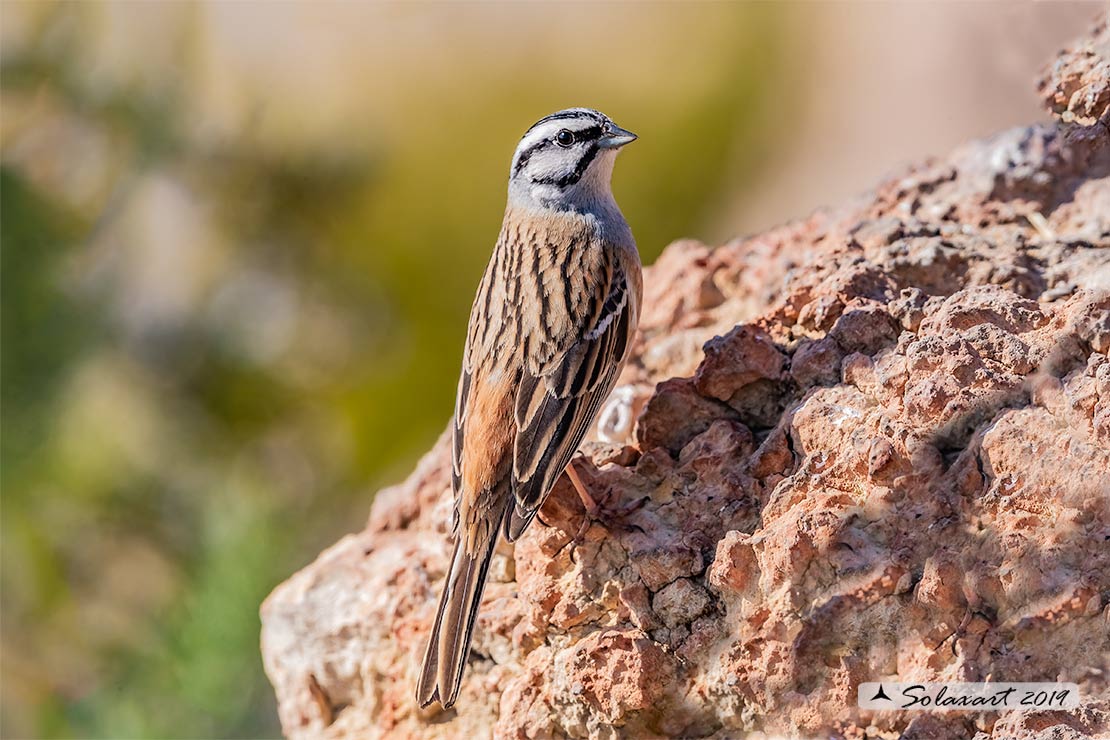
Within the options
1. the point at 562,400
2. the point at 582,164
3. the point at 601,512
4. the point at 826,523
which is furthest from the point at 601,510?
the point at 582,164

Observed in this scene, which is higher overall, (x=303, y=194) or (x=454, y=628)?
(x=303, y=194)

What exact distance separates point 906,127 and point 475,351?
14.8ft

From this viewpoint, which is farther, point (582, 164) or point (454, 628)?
point (582, 164)

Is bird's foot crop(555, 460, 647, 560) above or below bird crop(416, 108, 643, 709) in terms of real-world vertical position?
below

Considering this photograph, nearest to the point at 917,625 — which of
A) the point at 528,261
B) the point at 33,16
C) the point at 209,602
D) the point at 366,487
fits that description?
the point at 528,261

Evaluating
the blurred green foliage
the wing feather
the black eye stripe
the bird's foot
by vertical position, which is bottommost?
the bird's foot

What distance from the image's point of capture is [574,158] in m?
4.26

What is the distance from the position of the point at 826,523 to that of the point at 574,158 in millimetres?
1913

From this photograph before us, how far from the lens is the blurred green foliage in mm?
6781

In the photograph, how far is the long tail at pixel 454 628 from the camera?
311cm

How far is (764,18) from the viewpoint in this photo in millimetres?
7879

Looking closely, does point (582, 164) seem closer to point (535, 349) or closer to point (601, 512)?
point (535, 349)

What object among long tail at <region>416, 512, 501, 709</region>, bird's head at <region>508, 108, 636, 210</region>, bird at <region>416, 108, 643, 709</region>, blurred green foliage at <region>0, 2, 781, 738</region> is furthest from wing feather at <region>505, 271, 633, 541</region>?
blurred green foliage at <region>0, 2, 781, 738</region>

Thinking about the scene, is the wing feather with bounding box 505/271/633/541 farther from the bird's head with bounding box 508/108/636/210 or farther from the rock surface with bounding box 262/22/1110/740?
the bird's head with bounding box 508/108/636/210
